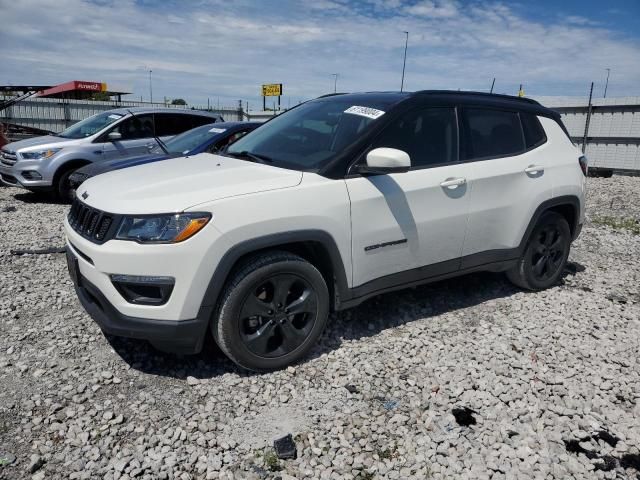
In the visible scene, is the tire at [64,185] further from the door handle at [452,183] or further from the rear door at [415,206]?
the door handle at [452,183]

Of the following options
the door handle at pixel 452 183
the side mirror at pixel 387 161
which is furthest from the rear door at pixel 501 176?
the side mirror at pixel 387 161

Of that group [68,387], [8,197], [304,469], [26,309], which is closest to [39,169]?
Answer: [8,197]

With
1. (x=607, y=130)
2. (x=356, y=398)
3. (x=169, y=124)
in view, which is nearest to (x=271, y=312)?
(x=356, y=398)

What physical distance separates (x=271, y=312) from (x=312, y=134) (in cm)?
141

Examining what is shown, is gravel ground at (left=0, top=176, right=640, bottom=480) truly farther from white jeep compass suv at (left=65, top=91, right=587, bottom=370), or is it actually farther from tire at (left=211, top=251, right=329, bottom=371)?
white jeep compass suv at (left=65, top=91, right=587, bottom=370)

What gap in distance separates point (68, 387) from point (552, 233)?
4.11 meters

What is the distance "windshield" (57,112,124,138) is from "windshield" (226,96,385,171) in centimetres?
556

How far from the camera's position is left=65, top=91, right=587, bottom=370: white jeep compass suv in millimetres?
2816

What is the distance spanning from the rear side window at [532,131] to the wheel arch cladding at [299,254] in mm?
2230

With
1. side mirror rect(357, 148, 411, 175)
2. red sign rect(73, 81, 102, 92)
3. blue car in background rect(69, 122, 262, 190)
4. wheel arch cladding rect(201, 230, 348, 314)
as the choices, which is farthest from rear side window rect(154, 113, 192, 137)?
red sign rect(73, 81, 102, 92)

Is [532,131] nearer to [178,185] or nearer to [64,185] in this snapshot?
[178,185]

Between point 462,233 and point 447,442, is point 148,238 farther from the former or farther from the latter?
point 462,233

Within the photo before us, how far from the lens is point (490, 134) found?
414cm

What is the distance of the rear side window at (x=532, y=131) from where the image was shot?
4.38m
